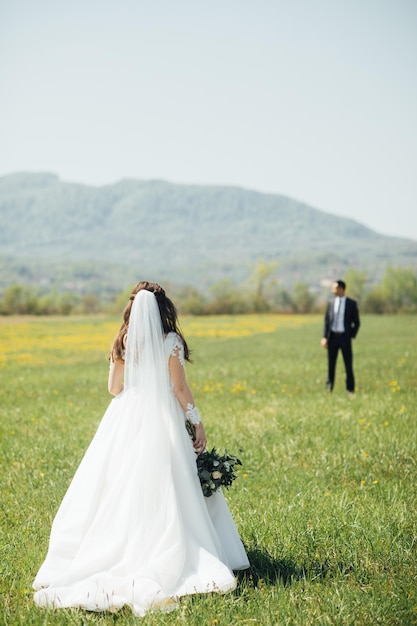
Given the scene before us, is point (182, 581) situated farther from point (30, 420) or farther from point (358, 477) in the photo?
point (30, 420)

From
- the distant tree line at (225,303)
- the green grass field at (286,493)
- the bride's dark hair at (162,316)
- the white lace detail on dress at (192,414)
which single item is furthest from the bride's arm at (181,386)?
the distant tree line at (225,303)

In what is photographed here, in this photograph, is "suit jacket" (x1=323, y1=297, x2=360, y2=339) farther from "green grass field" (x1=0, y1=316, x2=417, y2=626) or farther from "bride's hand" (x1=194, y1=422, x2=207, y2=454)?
"bride's hand" (x1=194, y1=422, x2=207, y2=454)

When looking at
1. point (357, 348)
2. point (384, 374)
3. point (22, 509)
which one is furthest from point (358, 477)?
point (357, 348)

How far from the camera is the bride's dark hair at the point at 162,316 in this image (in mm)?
5793

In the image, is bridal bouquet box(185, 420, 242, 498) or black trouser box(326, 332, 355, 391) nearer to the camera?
bridal bouquet box(185, 420, 242, 498)

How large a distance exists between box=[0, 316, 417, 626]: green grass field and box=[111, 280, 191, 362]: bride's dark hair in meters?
2.00

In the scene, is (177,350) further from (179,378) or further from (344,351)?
(344,351)

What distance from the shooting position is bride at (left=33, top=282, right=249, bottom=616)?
5.16m

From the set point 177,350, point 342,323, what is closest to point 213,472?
point 177,350

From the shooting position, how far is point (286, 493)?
328 inches

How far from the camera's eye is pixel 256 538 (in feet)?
21.9

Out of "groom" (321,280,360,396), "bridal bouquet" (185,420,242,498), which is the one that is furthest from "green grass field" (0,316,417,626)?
"groom" (321,280,360,396)

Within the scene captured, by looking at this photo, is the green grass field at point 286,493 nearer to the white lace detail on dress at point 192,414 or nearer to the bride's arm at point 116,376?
the white lace detail on dress at point 192,414

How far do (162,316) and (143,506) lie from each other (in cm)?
150
